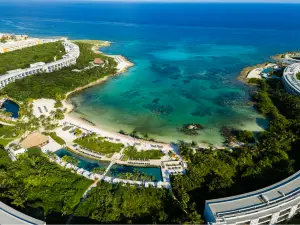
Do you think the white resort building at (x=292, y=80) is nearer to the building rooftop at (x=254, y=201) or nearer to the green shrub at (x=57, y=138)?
the building rooftop at (x=254, y=201)

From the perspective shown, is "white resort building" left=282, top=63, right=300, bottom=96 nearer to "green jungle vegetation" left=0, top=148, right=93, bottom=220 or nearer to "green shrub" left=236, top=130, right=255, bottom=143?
"green shrub" left=236, top=130, right=255, bottom=143

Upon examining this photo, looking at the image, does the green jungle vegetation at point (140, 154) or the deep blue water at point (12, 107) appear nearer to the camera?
the green jungle vegetation at point (140, 154)

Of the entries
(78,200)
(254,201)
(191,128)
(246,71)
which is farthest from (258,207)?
(246,71)

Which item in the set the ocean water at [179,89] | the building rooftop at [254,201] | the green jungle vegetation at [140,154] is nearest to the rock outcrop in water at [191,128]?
the ocean water at [179,89]

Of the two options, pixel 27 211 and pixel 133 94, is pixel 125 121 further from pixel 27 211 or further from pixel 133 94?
pixel 27 211

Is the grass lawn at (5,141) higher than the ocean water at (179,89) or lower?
lower

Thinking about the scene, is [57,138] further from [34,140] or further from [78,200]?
[78,200]

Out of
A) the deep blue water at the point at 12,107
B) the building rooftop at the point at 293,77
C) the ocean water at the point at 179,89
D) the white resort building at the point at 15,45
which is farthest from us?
the white resort building at the point at 15,45
